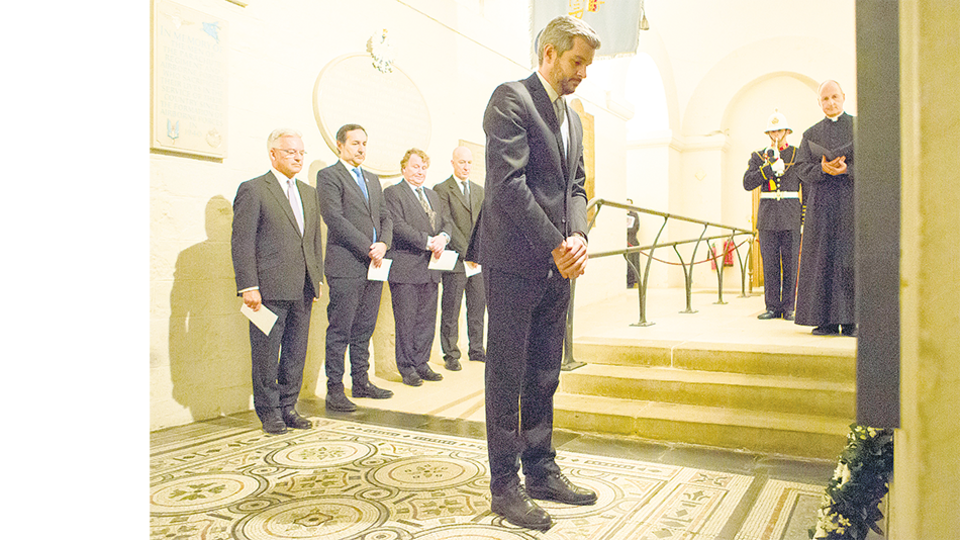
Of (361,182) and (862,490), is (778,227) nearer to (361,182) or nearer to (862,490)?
(361,182)

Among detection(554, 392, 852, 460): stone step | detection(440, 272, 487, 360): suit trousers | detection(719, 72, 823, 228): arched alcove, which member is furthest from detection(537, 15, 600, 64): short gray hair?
detection(719, 72, 823, 228): arched alcove

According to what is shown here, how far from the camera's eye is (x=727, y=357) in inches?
145

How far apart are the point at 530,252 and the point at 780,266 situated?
392cm

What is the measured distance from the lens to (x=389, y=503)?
8.04 feet

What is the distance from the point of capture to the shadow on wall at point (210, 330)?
12.5ft

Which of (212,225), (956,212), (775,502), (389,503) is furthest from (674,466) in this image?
(212,225)

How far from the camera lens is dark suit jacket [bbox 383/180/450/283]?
479 centimetres

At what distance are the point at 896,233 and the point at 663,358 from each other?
105 inches

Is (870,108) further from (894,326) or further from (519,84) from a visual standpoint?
(519,84)

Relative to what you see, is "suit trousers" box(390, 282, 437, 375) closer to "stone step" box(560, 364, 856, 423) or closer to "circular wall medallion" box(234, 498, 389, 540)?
"stone step" box(560, 364, 856, 423)

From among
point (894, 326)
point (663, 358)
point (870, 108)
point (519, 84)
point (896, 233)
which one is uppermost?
point (519, 84)

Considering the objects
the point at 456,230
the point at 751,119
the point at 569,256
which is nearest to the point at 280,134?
the point at 456,230

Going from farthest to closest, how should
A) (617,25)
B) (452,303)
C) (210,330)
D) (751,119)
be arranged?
1. (751,119)
2. (617,25)
3. (452,303)
4. (210,330)
